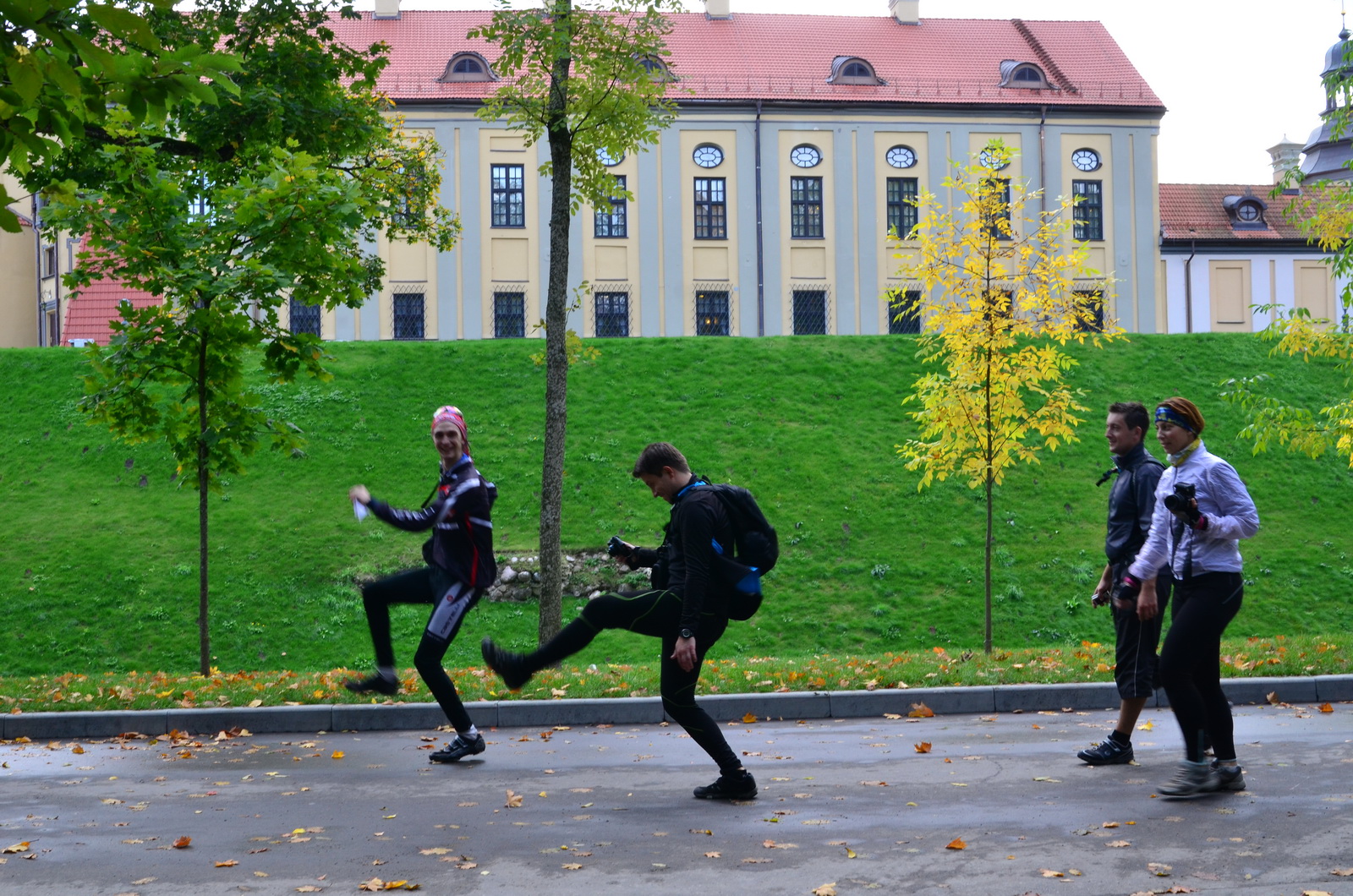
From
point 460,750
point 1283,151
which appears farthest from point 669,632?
point 1283,151

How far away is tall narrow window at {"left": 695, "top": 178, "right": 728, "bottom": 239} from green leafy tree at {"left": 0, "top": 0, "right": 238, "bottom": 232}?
38845 millimetres

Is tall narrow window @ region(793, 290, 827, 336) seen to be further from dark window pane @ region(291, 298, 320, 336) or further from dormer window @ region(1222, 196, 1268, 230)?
dormer window @ region(1222, 196, 1268, 230)

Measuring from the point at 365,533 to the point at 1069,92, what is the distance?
3387 centimetres

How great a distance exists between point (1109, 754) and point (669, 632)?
8.54 ft

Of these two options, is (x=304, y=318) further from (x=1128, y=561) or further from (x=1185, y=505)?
(x=1185, y=505)

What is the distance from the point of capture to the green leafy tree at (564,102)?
1263 cm

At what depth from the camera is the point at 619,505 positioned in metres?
21.9

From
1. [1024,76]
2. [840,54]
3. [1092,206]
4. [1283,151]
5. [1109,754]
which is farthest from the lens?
[1283,151]

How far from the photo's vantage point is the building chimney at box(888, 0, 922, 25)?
4916 cm

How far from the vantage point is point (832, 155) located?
144 feet

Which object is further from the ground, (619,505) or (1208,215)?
(1208,215)

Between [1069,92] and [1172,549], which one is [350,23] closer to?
[1069,92]

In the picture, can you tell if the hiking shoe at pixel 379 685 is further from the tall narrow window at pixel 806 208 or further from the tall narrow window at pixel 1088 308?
the tall narrow window at pixel 806 208

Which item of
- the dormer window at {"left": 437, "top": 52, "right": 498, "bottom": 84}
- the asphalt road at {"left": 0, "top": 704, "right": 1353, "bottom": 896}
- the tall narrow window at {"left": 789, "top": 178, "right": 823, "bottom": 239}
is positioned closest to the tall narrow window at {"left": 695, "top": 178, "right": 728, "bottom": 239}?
the tall narrow window at {"left": 789, "top": 178, "right": 823, "bottom": 239}
